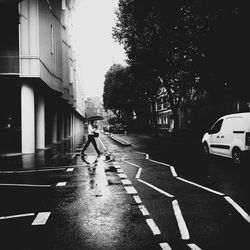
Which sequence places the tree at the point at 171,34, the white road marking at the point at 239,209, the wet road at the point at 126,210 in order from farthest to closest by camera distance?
the tree at the point at 171,34, the white road marking at the point at 239,209, the wet road at the point at 126,210

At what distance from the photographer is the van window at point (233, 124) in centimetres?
1143

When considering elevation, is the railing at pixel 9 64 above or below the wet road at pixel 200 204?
above

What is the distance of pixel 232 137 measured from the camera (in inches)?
473

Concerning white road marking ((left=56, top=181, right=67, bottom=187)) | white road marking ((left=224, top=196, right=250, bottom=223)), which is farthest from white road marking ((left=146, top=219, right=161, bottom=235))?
white road marking ((left=56, top=181, right=67, bottom=187))

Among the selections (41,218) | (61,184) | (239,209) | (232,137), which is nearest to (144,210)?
(239,209)

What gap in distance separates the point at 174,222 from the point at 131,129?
6351 cm

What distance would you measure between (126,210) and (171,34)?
62.6ft

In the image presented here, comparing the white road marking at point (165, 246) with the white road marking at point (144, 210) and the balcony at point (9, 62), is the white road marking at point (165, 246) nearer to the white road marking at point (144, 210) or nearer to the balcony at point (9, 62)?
the white road marking at point (144, 210)

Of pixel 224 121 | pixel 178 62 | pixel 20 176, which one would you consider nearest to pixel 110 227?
pixel 20 176

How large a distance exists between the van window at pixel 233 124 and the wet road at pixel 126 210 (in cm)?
164

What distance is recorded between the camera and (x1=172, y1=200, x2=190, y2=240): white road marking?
466 centimetres

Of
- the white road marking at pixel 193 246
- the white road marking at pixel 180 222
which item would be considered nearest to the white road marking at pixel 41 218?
the white road marking at pixel 180 222

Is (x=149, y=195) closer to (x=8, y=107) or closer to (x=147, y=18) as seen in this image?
(x=147, y=18)

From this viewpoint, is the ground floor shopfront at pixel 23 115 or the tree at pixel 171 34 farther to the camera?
the ground floor shopfront at pixel 23 115
